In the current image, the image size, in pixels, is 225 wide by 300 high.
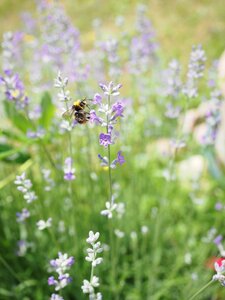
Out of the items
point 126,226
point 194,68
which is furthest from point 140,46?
point 126,226

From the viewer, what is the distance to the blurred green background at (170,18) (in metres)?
7.04

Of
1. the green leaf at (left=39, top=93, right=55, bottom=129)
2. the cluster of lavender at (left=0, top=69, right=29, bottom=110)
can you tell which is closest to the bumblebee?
the cluster of lavender at (left=0, top=69, right=29, bottom=110)

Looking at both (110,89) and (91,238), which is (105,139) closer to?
(110,89)

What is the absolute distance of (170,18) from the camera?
25.9ft

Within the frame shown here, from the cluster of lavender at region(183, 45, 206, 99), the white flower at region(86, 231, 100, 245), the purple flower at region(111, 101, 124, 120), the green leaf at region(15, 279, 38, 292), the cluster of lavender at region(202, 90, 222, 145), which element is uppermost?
the cluster of lavender at region(202, 90, 222, 145)

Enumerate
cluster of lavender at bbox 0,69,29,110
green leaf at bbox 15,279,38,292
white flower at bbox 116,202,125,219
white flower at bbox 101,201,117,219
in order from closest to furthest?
1. white flower at bbox 101,201,117,219
2. cluster of lavender at bbox 0,69,29,110
3. white flower at bbox 116,202,125,219
4. green leaf at bbox 15,279,38,292

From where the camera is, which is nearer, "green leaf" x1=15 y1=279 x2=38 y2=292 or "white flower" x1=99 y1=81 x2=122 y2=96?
"white flower" x1=99 y1=81 x2=122 y2=96

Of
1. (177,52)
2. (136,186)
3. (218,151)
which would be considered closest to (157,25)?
(177,52)

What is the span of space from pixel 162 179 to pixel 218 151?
0.56 metres

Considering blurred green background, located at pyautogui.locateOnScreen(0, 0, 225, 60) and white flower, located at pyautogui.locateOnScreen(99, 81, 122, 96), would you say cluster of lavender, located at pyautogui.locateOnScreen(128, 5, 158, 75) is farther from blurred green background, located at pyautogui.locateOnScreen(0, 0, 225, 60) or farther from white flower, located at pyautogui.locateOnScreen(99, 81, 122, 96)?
blurred green background, located at pyautogui.locateOnScreen(0, 0, 225, 60)

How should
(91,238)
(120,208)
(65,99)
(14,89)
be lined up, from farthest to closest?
(120,208) < (14,89) < (65,99) < (91,238)

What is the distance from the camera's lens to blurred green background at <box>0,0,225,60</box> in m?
7.04

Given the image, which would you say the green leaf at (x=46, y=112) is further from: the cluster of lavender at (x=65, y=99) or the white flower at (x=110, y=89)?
the white flower at (x=110, y=89)

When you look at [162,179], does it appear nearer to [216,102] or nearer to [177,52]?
[216,102]
